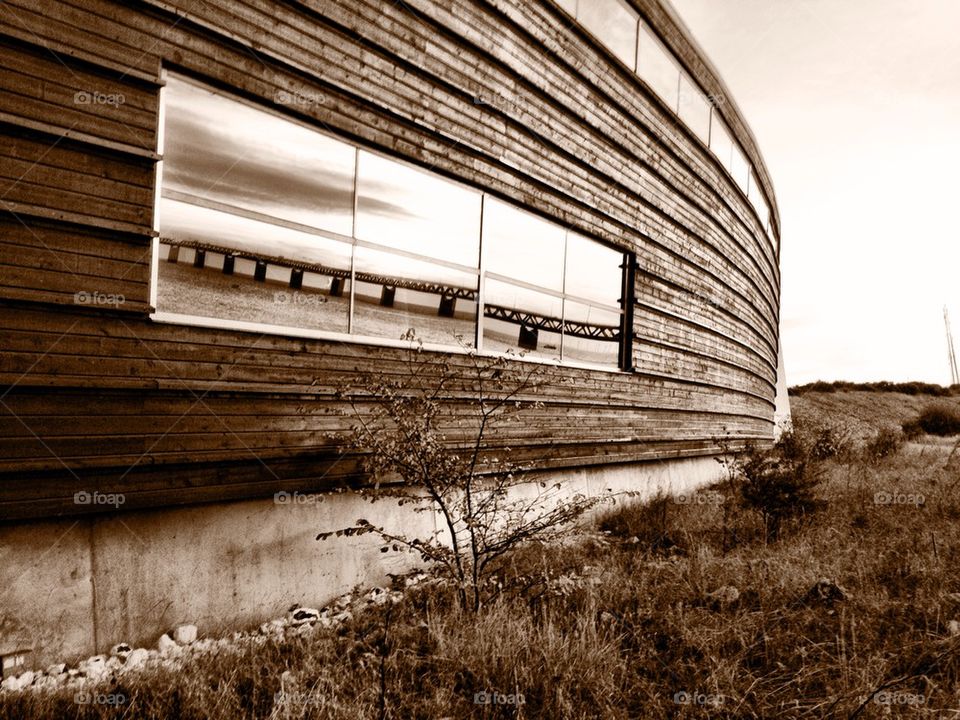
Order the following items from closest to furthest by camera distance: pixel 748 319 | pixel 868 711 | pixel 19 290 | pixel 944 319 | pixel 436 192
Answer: pixel 868 711 → pixel 19 290 → pixel 436 192 → pixel 748 319 → pixel 944 319

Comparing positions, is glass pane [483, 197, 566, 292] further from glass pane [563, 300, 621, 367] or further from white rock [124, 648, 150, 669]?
white rock [124, 648, 150, 669]

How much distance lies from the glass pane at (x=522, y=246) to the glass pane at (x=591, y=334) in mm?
406

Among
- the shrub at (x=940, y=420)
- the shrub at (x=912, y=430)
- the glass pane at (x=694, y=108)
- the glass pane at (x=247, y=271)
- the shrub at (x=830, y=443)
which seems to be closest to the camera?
the glass pane at (x=247, y=271)

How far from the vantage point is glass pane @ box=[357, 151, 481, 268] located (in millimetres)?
4711

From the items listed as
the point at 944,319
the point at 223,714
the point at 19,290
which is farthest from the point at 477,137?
the point at 944,319

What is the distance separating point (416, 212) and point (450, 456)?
206 cm

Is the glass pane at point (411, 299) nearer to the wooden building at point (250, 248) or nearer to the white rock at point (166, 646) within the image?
the wooden building at point (250, 248)

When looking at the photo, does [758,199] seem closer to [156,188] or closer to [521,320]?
[521,320]

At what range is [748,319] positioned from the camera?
39.8 ft

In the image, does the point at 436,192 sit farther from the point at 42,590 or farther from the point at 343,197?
the point at 42,590

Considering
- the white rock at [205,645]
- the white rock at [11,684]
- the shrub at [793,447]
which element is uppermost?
the shrub at [793,447]

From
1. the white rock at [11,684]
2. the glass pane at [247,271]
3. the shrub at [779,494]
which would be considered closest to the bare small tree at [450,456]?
the glass pane at [247,271]

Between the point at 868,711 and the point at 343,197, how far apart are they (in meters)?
4.30

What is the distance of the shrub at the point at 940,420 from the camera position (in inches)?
900
